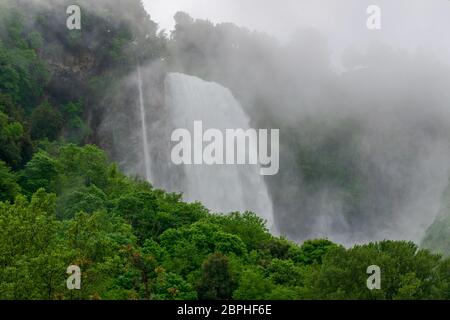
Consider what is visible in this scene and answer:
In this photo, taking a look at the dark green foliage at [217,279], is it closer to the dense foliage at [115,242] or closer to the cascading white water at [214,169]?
the dense foliage at [115,242]

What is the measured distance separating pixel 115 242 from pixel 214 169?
36963 mm

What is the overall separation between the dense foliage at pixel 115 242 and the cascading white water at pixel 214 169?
33.4 ft

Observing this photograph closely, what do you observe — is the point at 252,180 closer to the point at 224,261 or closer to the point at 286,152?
the point at 286,152

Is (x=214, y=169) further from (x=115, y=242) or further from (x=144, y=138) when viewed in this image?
(x=115, y=242)

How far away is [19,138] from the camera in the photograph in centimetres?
5594

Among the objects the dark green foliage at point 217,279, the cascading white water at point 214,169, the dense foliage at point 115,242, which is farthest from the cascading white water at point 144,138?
the dark green foliage at point 217,279

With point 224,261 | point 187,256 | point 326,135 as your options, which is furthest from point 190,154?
Result: point 224,261

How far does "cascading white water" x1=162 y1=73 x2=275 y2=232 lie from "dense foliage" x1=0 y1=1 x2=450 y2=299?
33.4 feet

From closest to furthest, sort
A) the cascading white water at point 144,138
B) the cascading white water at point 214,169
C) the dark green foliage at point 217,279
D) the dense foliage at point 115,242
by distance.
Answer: the dense foliage at point 115,242 → the dark green foliage at point 217,279 → the cascading white water at point 214,169 → the cascading white water at point 144,138

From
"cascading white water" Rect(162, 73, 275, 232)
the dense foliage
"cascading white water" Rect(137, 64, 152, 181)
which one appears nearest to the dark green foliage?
the dense foliage

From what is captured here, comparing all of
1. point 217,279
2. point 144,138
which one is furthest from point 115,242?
point 144,138

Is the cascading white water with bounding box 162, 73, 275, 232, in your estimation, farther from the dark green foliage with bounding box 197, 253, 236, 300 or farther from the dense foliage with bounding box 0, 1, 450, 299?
the dark green foliage with bounding box 197, 253, 236, 300

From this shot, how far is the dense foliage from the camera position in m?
29.7

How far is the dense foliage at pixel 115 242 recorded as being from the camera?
97.4 feet
